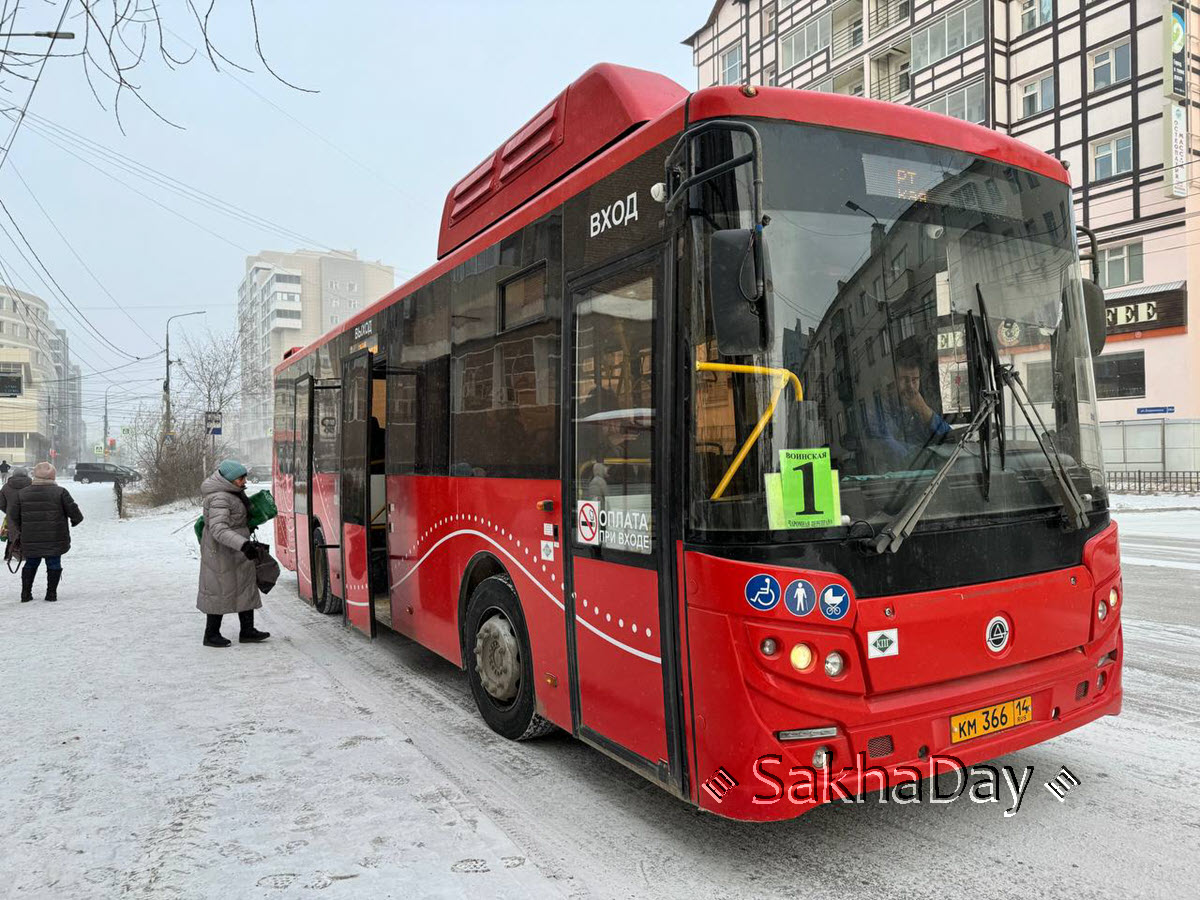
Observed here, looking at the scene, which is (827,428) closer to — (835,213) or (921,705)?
(835,213)

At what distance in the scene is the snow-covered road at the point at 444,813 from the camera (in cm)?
357

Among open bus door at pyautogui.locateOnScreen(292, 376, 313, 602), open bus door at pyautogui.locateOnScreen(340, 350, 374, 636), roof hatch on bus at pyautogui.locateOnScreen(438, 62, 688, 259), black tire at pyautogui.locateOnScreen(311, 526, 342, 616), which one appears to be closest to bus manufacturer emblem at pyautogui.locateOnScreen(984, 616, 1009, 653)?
roof hatch on bus at pyautogui.locateOnScreen(438, 62, 688, 259)

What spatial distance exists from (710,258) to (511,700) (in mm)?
3088

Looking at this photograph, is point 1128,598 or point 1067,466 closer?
point 1067,466

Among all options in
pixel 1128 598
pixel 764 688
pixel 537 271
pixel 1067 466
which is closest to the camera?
pixel 764 688

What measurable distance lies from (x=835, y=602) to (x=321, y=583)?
301 inches

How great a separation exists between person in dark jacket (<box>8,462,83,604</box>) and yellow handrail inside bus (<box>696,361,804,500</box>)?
10439 mm

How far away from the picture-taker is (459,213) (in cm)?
668

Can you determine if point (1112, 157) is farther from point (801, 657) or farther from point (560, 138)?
point (801, 657)

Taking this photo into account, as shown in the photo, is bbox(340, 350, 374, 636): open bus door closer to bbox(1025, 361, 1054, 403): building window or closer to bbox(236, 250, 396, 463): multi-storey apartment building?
bbox(1025, 361, 1054, 403): building window

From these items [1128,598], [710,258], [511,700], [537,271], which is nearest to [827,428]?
[710,258]

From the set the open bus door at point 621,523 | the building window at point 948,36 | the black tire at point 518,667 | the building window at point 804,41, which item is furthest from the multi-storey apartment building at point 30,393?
the open bus door at point 621,523

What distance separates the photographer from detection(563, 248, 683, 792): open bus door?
12.4 ft

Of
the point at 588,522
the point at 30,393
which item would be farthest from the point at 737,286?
the point at 30,393
